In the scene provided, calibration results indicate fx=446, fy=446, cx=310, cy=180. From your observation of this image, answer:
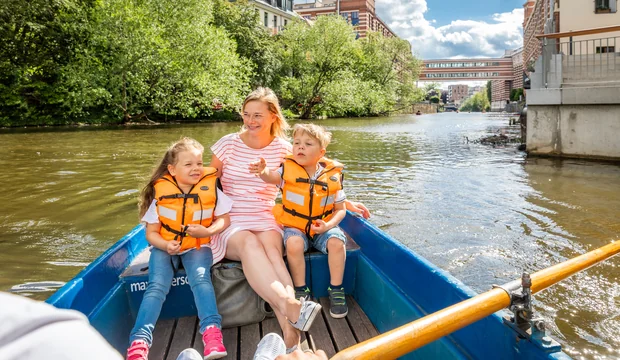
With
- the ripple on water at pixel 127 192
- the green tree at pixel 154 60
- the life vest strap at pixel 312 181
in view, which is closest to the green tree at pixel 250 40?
the green tree at pixel 154 60

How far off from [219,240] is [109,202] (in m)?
4.98

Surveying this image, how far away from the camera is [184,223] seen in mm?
2695

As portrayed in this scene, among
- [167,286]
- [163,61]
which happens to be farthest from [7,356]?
[163,61]

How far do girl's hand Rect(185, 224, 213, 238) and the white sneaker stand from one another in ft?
3.65

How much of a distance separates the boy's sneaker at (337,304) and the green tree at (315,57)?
103 feet

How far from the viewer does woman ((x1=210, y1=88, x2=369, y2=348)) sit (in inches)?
100

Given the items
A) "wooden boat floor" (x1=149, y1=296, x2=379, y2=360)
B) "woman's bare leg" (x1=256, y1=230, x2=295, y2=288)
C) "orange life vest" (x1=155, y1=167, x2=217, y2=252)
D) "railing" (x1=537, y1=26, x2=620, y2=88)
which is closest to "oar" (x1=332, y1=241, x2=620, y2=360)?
"wooden boat floor" (x1=149, y1=296, x2=379, y2=360)

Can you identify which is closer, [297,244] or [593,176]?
[297,244]

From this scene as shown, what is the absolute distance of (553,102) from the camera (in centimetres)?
990

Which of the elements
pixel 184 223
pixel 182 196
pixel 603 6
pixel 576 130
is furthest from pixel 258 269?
pixel 603 6

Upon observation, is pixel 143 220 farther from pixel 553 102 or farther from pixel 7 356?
pixel 553 102

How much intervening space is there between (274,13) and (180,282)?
5243cm

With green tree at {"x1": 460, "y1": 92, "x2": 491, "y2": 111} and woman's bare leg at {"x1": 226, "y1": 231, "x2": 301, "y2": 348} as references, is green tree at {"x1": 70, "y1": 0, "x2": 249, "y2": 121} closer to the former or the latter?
woman's bare leg at {"x1": 226, "y1": 231, "x2": 301, "y2": 348}

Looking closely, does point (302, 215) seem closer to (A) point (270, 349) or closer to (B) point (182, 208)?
(B) point (182, 208)
